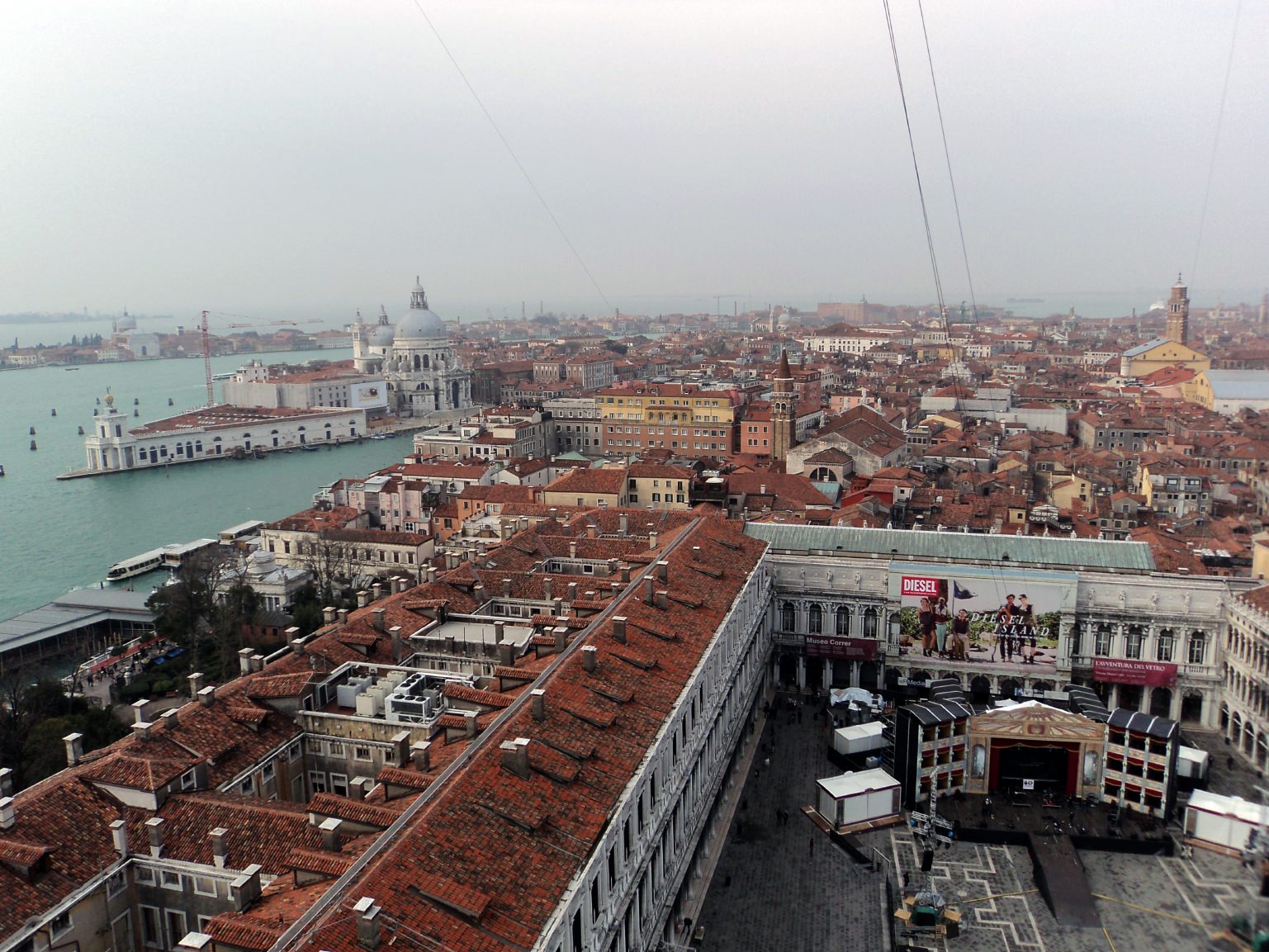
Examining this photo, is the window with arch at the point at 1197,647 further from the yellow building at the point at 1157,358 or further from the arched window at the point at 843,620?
the yellow building at the point at 1157,358

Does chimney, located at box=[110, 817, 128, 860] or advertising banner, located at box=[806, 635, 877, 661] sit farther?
advertising banner, located at box=[806, 635, 877, 661]

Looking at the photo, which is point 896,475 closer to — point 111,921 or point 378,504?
point 378,504

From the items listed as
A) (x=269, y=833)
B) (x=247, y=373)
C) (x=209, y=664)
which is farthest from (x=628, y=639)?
(x=247, y=373)

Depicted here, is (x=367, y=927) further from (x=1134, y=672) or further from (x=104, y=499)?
(x=104, y=499)

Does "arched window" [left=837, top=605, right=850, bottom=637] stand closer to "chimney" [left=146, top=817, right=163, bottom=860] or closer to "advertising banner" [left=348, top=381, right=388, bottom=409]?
"chimney" [left=146, top=817, right=163, bottom=860]

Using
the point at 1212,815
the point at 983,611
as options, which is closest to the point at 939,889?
the point at 1212,815

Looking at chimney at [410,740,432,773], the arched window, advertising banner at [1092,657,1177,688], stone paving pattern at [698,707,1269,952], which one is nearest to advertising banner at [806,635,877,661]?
the arched window
